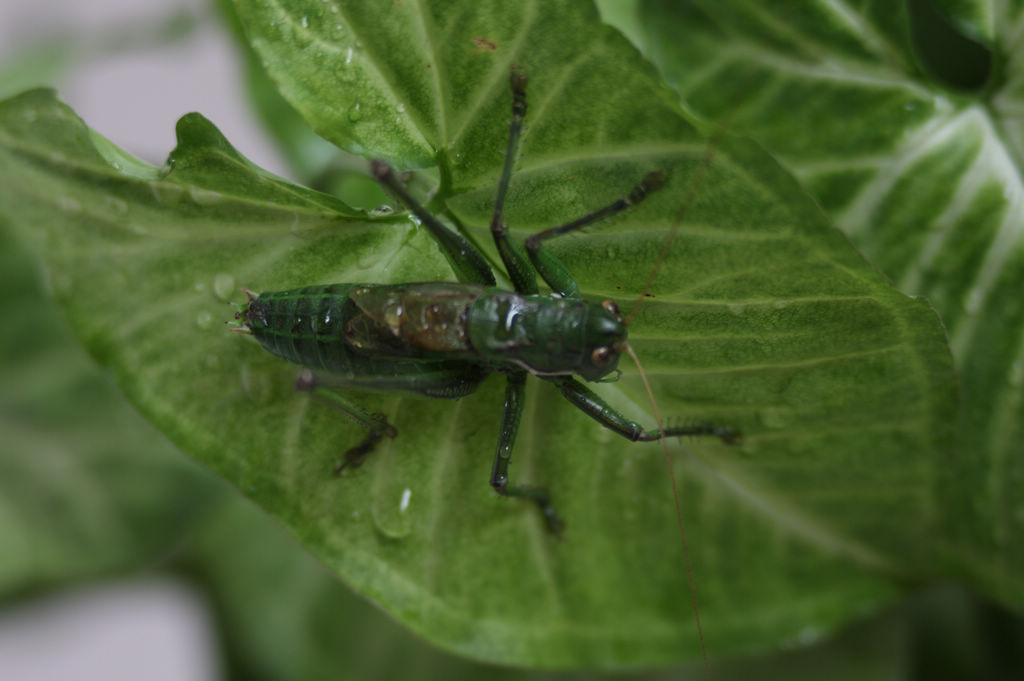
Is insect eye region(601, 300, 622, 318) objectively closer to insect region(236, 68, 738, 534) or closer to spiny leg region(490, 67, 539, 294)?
insect region(236, 68, 738, 534)

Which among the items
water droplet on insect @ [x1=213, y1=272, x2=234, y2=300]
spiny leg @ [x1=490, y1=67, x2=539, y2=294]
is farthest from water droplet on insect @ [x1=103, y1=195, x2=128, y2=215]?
spiny leg @ [x1=490, y1=67, x2=539, y2=294]

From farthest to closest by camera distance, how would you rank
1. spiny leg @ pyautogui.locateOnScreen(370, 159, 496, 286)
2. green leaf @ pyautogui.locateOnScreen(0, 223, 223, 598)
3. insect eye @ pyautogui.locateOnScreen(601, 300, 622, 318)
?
green leaf @ pyautogui.locateOnScreen(0, 223, 223, 598) → insect eye @ pyautogui.locateOnScreen(601, 300, 622, 318) → spiny leg @ pyautogui.locateOnScreen(370, 159, 496, 286)

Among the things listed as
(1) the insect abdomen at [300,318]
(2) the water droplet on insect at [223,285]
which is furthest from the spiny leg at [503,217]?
(2) the water droplet on insect at [223,285]

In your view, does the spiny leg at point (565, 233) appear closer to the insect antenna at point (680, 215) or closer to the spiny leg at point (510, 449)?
the insect antenna at point (680, 215)

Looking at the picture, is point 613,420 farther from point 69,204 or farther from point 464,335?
point 69,204

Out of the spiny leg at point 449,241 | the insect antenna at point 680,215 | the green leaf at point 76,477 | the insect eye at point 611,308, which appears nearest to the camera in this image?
→ the insect antenna at point 680,215

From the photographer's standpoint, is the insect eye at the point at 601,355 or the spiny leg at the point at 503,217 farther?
the insect eye at the point at 601,355

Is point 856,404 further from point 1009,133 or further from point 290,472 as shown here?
point 290,472
